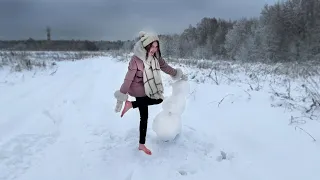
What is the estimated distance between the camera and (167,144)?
427cm

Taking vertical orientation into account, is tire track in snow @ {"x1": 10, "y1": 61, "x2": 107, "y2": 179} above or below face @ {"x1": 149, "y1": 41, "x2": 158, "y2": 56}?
below

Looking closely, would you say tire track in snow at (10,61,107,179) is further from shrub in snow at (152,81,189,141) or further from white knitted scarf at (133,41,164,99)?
white knitted scarf at (133,41,164,99)

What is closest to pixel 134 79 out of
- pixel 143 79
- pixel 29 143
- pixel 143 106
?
pixel 143 79

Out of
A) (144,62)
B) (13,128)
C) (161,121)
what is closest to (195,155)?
(161,121)

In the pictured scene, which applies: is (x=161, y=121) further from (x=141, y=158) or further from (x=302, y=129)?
(x=302, y=129)

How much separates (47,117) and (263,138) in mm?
3772

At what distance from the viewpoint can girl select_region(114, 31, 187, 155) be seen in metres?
3.79

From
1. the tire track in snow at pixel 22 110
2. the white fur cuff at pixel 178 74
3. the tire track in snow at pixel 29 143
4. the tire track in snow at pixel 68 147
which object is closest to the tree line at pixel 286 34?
the tire track in snow at pixel 22 110

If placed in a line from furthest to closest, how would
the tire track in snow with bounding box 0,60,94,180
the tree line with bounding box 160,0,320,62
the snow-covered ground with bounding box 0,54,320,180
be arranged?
the tree line with bounding box 160,0,320,62 → the tire track in snow with bounding box 0,60,94,180 → the snow-covered ground with bounding box 0,54,320,180

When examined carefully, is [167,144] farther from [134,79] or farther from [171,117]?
[134,79]

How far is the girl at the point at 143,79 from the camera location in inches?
149

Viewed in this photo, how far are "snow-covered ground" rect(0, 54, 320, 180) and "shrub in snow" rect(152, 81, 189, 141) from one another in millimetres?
176

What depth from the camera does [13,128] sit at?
4930 mm

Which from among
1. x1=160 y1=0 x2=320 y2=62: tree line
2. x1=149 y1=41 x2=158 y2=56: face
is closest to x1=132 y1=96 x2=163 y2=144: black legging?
x1=149 y1=41 x2=158 y2=56: face
